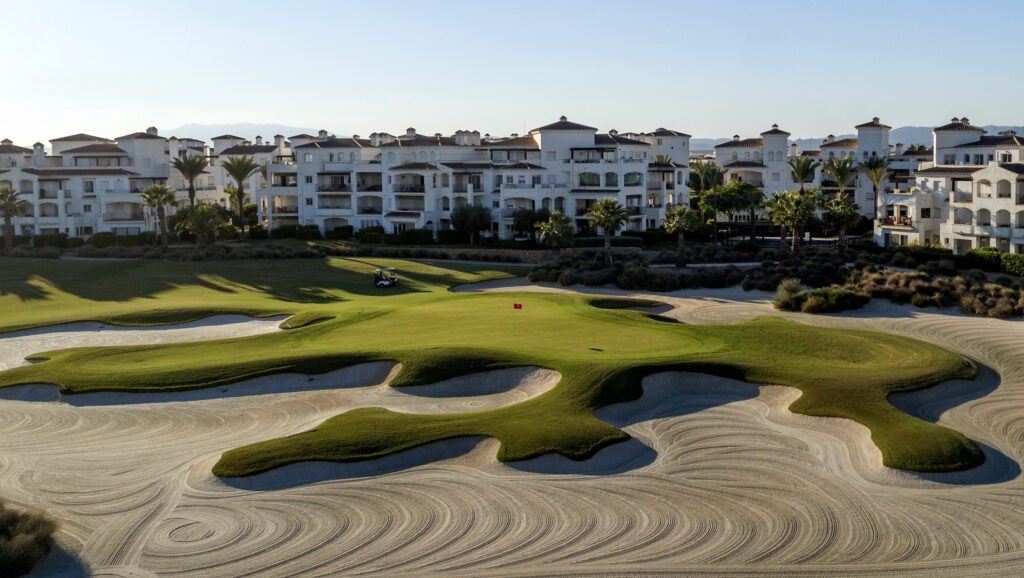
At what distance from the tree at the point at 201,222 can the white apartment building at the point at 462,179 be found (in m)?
19.2

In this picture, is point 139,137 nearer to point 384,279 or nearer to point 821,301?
point 384,279

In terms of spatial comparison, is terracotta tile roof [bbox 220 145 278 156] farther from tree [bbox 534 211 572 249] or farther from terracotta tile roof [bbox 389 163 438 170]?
tree [bbox 534 211 572 249]

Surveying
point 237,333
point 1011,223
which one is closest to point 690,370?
point 237,333

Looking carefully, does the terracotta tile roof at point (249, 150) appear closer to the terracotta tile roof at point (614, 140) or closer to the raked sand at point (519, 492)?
the terracotta tile roof at point (614, 140)

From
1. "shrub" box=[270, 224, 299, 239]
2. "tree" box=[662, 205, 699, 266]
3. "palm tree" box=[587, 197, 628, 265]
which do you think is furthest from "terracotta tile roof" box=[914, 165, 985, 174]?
"shrub" box=[270, 224, 299, 239]

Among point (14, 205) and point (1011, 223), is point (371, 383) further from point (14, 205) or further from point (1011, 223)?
point (14, 205)

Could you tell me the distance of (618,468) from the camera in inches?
1145

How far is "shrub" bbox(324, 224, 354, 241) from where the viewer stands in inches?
4072

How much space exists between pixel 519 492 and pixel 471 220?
2785 inches

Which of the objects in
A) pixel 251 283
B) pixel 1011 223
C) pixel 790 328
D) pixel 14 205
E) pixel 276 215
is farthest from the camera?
pixel 276 215

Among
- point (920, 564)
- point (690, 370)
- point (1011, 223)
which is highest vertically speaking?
point (1011, 223)

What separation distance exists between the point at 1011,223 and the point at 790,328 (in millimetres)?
44608

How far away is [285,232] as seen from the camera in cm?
10425

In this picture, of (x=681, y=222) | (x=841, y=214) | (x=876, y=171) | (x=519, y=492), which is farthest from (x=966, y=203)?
(x=519, y=492)
